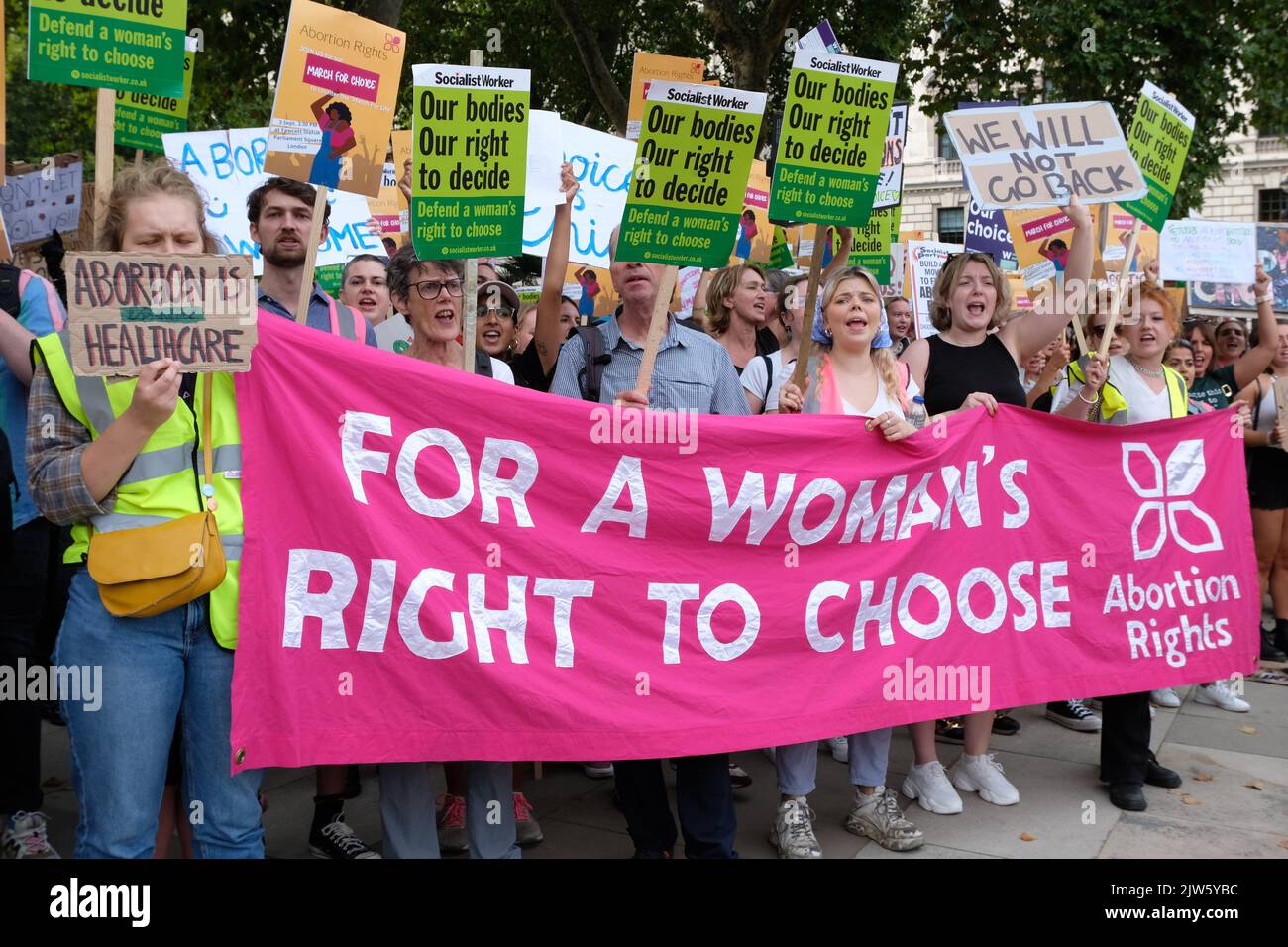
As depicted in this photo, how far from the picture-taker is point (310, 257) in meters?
3.65

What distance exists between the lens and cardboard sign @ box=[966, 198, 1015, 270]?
25.7ft

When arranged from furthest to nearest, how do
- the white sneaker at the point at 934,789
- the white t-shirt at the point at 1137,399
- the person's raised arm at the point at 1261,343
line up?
1. the person's raised arm at the point at 1261,343
2. the white t-shirt at the point at 1137,399
3. the white sneaker at the point at 934,789

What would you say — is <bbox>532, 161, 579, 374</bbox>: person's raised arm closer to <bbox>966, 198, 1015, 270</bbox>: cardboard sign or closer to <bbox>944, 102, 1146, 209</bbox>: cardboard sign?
<bbox>944, 102, 1146, 209</bbox>: cardboard sign

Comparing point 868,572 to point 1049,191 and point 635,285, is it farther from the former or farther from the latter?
point 1049,191

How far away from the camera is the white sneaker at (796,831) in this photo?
13.0 ft

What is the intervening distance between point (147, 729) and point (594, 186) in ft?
19.6

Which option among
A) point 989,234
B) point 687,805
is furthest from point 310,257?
point 989,234

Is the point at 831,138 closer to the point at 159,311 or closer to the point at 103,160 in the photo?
the point at 103,160

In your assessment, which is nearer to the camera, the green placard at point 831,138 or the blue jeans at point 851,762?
the blue jeans at point 851,762

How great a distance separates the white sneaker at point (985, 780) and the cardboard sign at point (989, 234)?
407cm

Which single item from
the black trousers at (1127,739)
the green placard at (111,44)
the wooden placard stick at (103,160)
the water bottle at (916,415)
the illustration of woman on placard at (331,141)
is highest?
the green placard at (111,44)

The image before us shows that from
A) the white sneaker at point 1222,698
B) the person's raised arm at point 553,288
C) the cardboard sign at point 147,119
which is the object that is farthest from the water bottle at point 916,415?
the cardboard sign at point 147,119

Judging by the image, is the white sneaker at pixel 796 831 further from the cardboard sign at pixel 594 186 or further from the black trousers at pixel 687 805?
the cardboard sign at pixel 594 186
